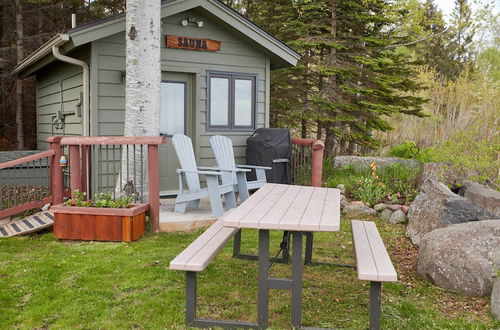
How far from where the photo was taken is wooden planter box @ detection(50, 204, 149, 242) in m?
4.96

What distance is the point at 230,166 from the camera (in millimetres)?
6773

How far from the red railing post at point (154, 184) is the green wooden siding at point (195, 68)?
5.99ft

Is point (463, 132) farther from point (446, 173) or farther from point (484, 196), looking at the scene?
point (484, 196)

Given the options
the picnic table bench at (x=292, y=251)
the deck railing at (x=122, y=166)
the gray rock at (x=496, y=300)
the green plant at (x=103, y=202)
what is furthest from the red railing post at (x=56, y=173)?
the gray rock at (x=496, y=300)

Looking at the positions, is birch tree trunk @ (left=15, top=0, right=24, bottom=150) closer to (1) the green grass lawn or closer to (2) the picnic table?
(1) the green grass lawn

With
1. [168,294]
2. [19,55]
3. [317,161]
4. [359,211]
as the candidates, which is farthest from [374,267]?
[19,55]

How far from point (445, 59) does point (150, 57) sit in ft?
71.9

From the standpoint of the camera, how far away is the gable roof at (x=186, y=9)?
6.19 metres

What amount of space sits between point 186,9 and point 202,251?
4.67 metres

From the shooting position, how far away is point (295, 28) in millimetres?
11305

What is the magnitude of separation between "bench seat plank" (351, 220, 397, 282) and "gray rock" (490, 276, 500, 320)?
0.77 meters

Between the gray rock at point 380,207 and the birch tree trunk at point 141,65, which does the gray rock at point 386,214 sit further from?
the birch tree trunk at point 141,65

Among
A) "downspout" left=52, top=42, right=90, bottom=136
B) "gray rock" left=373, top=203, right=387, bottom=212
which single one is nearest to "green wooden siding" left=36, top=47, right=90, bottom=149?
"downspout" left=52, top=42, right=90, bottom=136

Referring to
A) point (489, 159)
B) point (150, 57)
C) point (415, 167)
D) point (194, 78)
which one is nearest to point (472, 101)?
point (415, 167)
